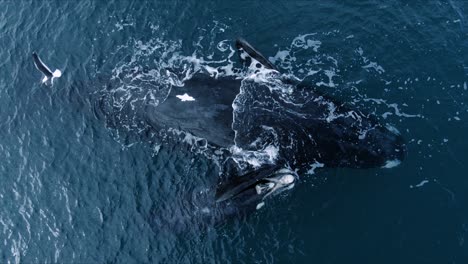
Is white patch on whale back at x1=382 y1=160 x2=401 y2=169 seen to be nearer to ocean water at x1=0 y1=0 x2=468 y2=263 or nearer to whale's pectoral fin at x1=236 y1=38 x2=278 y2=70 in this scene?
ocean water at x1=0 y1=0 x2=468 y2=263

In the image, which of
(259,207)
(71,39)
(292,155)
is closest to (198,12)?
(71,39)

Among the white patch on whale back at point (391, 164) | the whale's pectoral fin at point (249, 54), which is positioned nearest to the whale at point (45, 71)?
the whale's pectoral fin at point (249, 54)

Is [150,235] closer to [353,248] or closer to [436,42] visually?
[353,248]

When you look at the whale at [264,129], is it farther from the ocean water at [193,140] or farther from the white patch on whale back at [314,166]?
the ocean water at [193,140]

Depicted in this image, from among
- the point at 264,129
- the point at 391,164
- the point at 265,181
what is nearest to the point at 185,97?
the point at 264,129

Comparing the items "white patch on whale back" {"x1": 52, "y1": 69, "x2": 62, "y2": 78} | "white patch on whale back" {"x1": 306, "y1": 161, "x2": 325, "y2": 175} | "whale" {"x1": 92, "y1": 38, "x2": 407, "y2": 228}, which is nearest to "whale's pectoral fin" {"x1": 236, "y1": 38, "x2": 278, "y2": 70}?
"whale" {"x1": 92, "y1": 38, "x2": 407, "y2": 228}

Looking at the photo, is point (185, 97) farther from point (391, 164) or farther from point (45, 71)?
point (391, 164)

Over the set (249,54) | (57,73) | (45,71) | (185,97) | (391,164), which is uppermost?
(249,54)
